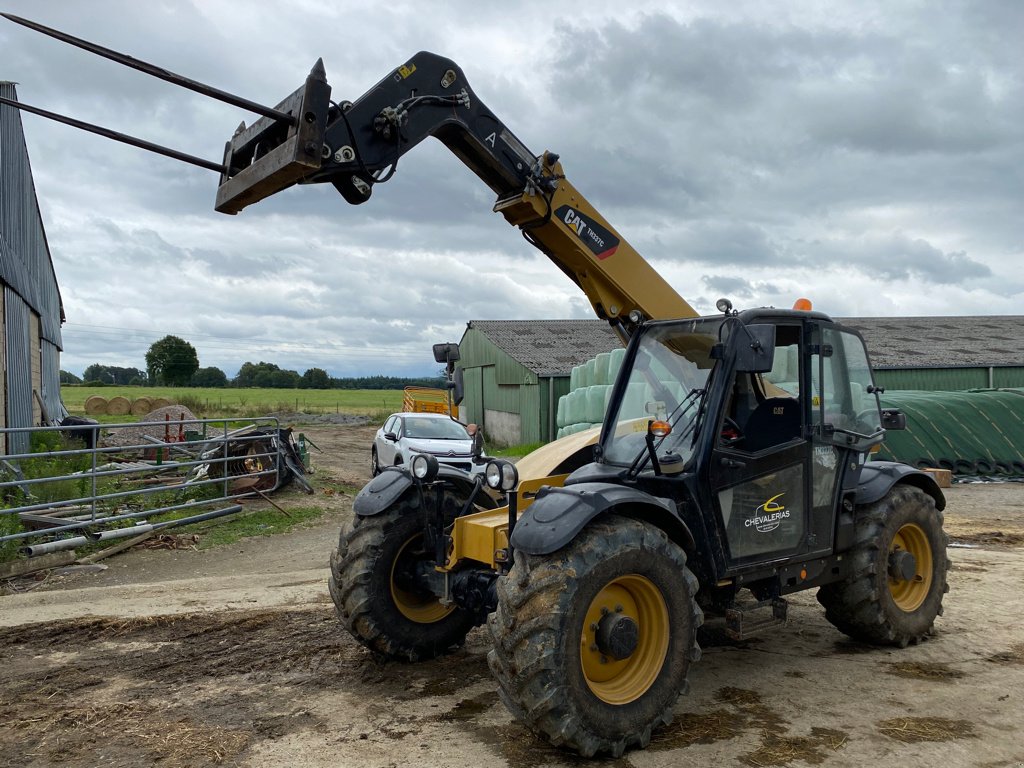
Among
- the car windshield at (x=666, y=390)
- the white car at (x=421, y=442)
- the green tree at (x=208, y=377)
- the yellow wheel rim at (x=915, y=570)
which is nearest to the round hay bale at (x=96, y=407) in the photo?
the white car at (x=421, y=442)

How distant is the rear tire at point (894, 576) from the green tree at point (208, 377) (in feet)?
291

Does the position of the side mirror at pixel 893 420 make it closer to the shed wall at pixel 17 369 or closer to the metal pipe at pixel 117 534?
the metal pipe at pixel 117 534

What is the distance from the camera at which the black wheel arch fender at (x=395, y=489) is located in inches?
229

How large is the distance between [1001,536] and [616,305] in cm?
791

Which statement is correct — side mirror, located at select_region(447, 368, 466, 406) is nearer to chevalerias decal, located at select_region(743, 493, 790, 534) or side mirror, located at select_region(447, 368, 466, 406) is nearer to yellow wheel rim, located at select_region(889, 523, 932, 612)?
chevalerias decal, located at select_region(743, 493, 790, 534)

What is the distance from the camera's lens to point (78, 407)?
48469 mm

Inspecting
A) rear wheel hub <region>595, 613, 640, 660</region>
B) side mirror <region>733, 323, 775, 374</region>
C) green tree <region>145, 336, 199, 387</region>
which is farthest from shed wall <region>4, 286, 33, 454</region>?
green tree <region>145, 336, 199, 387</region>

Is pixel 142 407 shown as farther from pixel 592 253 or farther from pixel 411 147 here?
pixel 411 147

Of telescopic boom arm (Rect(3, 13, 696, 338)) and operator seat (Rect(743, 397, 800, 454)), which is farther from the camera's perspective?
operator seat (Rect(743, 397, 800, 454))

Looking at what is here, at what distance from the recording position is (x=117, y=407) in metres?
41.0

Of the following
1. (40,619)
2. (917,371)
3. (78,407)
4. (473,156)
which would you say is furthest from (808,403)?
(78,407)

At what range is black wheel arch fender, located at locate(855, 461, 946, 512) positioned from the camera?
20.4 feet

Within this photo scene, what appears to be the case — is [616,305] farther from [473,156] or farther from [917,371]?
[917,371]

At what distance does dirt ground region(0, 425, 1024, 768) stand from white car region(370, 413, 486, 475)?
8240mm
